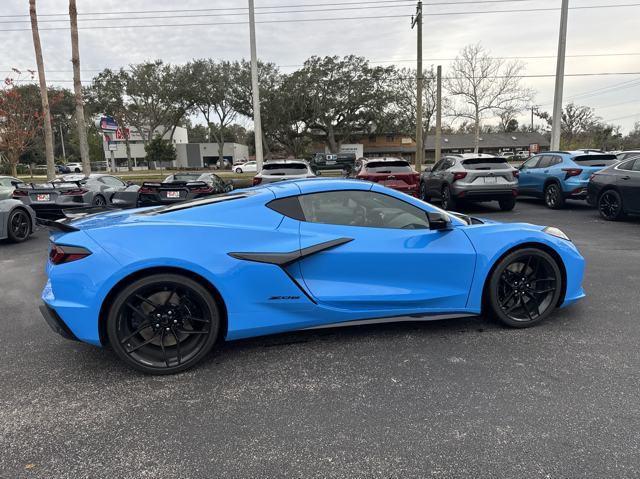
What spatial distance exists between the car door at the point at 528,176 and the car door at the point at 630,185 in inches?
132

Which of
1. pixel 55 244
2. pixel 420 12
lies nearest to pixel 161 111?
pixel 420 12

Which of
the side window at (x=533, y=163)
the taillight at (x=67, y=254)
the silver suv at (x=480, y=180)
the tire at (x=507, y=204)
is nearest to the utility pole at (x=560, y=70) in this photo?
the side window at (x=533, y=163)

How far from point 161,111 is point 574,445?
5298cm

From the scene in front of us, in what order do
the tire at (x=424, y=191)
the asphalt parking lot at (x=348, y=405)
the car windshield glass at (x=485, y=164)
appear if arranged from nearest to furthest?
the asphalt parking lot at (x=348, y=405) < the car windshield glass at (x=485, y=164) < the tire at (x=424, y=191)

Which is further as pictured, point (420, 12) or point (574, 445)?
point (420, 12)

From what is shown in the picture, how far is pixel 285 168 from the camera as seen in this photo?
10930mm

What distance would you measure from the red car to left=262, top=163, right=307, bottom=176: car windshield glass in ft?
5.47

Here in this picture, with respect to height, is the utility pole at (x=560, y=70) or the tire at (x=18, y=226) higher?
the utility pole at (x=560, y=70)

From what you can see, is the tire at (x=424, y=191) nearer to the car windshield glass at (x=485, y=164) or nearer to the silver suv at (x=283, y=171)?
the car windshield glass at (x=485, y=164)

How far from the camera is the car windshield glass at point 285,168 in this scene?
10797mm

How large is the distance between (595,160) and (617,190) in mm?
2173

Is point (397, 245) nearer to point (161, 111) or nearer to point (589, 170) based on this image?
point (589, 170)

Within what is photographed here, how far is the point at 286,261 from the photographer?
321 centimetres

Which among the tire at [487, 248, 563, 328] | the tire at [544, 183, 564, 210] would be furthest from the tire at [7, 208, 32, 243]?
the tire at [544, 183, 564, 210]
